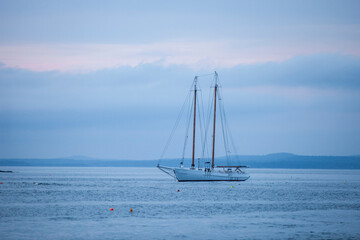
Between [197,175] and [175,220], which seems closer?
[175,220]

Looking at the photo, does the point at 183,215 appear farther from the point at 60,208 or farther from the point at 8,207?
the point at 8,207

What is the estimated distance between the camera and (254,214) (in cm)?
5028

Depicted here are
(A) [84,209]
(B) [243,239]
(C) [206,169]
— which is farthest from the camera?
(C) [206,169]

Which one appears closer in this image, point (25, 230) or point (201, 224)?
point (25, 230)

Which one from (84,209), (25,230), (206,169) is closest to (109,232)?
(25,230)

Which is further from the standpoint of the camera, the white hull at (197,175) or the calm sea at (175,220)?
the white hull at (197,175)

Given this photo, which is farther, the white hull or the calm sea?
the white hull

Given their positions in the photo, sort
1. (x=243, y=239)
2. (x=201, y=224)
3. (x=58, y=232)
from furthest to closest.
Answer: (x=201, y=224), (x=58, y=232), (x=243, y=239)

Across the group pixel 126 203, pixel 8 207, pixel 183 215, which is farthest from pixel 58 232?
pixel 126 203

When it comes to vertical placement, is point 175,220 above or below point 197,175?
below

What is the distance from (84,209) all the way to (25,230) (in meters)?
15.7

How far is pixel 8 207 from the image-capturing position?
5381 cm

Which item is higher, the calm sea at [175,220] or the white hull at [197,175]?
the white hull at [197,175]

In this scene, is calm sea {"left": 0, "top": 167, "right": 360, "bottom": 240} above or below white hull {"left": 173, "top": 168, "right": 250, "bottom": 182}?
below
